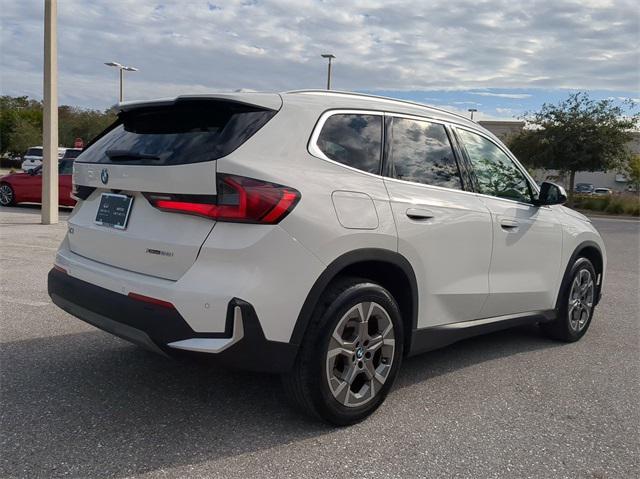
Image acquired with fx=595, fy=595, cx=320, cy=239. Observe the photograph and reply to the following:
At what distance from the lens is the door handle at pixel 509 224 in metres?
4.28

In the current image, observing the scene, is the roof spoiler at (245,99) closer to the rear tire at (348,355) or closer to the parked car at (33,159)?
the rear tire at (348,355)

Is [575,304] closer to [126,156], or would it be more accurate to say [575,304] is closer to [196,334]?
[196,334]


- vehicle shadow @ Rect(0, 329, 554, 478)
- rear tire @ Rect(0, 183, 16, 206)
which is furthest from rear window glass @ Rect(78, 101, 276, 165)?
rear tire @ Rect(0, 183, 16, 206)

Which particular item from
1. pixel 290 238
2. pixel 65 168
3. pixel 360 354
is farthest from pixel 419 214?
pixel 65 168

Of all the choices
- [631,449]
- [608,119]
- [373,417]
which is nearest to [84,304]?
[373,417]

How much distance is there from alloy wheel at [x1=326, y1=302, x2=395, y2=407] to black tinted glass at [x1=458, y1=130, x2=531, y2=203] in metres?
1.44

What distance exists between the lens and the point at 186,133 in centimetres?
313

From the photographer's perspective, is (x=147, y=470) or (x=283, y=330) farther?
(x=283, y=330)

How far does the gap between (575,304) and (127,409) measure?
12.8 feet

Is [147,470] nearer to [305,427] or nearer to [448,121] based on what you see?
[305,427]

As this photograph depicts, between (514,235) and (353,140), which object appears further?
(514,235)

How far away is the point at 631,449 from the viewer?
324 cm

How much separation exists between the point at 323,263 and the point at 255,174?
57cm

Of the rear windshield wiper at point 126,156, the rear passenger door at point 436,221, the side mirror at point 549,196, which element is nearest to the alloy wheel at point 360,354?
the rear passenger door at point 436,221
